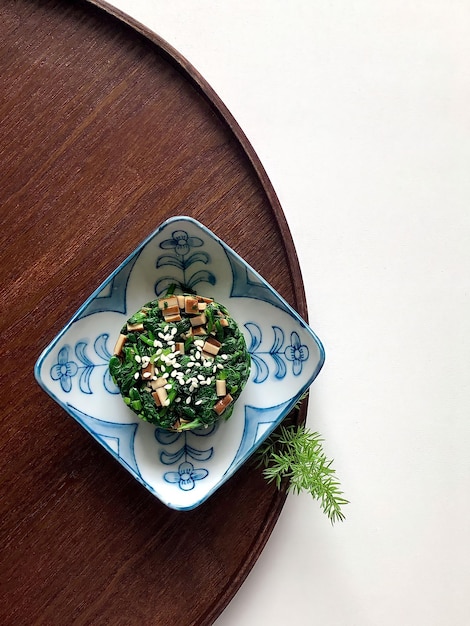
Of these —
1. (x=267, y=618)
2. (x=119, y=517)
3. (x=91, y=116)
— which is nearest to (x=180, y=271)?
(x=91, y=116)

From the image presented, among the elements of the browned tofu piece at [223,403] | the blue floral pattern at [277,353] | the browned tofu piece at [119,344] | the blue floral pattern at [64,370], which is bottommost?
the blue floral pattern at [64,370]

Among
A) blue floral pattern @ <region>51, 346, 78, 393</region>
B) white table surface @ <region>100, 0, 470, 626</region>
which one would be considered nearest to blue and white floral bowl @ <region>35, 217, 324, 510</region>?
blue floral pattern @ <region>51, 346, 78, 393</region>

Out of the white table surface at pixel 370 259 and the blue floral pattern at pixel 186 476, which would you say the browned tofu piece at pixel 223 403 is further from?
the white table surface at pixel 370 259

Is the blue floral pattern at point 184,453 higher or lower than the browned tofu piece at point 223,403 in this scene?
lower

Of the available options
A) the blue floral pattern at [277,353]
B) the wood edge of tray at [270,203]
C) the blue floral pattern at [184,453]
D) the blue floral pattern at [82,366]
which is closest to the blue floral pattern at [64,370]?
the blue floral pattern at [82,366]

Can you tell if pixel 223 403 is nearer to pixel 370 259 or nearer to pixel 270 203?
pixel 270 203

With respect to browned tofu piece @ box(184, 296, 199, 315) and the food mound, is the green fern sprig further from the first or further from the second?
browned tofu piece @ box(184, 296, 199, 315)

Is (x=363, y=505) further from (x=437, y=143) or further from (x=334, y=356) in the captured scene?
(x=437, y=143)
